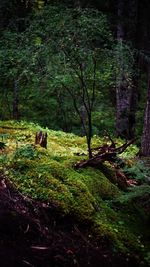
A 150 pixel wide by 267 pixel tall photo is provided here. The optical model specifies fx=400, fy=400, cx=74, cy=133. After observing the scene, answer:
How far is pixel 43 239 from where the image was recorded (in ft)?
12.9

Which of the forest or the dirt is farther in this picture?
the forest

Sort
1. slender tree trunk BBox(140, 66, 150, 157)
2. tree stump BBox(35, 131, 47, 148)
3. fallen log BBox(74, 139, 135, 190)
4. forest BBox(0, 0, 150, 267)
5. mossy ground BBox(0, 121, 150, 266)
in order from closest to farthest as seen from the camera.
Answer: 1. forest BBox(0, 0, 150, 267)
2. mossy ground BBox(0, 121, 150, 266)
3. fallen log BBox(74, 139, 135, 190)
4. tree stump BBox(35, 131, 47, 148)
5. slender tree trunk BBox(140, 66, 150, 157)

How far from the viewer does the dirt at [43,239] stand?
3656 millimetres

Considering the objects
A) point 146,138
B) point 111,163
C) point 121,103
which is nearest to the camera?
point 111,163

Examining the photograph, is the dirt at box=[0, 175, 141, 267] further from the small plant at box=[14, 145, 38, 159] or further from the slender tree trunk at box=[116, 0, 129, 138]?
the slender tree trunk at box=[116, 0, 129, 138]

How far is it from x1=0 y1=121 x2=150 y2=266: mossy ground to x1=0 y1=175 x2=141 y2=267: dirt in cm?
12

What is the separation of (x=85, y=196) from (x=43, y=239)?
107 cm

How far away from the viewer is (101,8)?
558 inches

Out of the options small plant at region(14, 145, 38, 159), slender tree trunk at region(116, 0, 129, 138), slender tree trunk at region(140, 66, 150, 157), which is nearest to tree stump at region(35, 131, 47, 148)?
small plant at region(14, 145, 38, 159)

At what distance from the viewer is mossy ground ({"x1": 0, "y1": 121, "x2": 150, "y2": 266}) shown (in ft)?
14.7

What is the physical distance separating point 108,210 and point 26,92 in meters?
14.6

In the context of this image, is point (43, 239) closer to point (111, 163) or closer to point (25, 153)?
point (25, 153)

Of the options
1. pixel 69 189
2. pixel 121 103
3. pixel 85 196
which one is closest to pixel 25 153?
pixel 69 189

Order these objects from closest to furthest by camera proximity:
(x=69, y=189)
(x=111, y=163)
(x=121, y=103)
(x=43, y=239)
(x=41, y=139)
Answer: (x=43, y=239) < (x=69, y=189) < (x=111, y=163) < (x=41, y=139) < (x=121, y=103)
